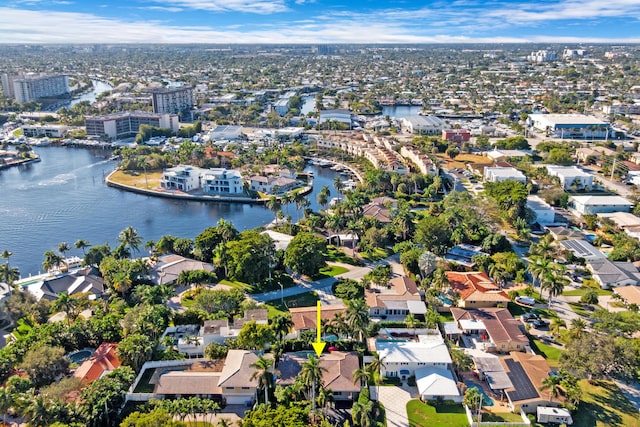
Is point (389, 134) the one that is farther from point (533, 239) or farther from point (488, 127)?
point (533, 239)

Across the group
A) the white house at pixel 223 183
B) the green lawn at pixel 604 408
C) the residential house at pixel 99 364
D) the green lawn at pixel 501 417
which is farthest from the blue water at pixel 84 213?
the green lawn at pixel 604 408

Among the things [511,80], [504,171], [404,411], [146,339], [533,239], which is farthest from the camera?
[511,80]

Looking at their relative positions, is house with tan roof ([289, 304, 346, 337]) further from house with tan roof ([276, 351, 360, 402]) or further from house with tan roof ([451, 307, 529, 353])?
house with tan roof ([451, 307, 529, 353])

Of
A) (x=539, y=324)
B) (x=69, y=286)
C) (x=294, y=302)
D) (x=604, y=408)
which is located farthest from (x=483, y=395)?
(x=69, y=286)

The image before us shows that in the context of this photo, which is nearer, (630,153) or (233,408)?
(233,408)

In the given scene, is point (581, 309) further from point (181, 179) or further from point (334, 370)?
point (181, 179)

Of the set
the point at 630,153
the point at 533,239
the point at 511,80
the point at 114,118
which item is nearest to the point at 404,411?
the point at 533,239

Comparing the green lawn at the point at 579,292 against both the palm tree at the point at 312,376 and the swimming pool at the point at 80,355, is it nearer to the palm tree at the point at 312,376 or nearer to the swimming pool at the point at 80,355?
the palm tree at the point at 312,376
